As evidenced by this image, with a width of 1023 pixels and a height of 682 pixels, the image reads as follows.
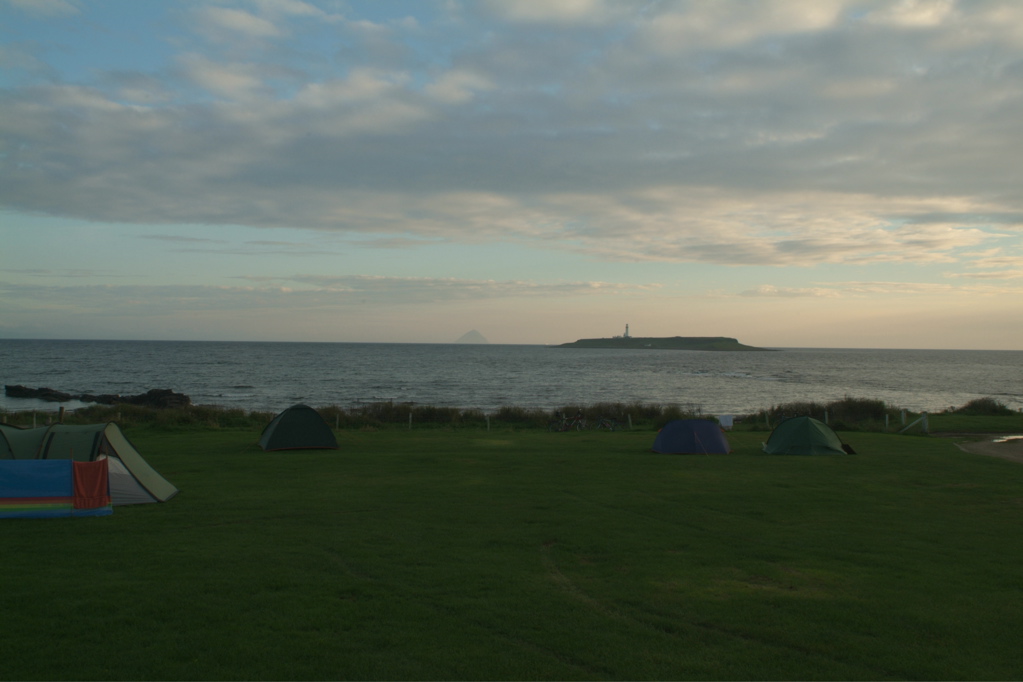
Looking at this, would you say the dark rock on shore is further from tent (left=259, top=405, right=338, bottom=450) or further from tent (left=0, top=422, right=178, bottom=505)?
tent (left=0, top=422, right=178, bottom=505)

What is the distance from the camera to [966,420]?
3791cm

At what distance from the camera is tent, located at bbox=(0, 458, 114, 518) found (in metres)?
13.3

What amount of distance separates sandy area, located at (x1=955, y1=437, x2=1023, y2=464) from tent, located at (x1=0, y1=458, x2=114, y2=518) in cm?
2618

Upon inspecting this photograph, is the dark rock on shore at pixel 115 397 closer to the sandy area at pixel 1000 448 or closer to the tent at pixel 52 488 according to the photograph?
the tent at pixel 52 488

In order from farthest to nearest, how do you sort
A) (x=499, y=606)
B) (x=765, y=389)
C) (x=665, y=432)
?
(x=765, y=389) < (x=665, y=432) < (x=499, y=606)

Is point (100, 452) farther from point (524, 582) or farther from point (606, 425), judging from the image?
point (606, 425)

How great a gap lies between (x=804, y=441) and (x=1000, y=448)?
8199mm

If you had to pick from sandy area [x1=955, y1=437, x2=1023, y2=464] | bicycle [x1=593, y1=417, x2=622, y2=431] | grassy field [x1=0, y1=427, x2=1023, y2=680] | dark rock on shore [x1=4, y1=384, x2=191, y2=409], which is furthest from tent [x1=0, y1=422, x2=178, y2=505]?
dark rock on shore [x1=4, y1=384, x2=191, y2=409]

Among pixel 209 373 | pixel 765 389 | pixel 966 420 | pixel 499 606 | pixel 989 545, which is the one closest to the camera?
pixel 499 606

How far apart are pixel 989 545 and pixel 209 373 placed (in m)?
102

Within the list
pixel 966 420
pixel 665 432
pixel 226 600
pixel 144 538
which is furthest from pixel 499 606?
pixel 966 420

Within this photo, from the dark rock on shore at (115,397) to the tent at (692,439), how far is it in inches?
1620

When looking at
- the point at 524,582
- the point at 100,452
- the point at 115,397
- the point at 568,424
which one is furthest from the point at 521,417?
the point at 115,397

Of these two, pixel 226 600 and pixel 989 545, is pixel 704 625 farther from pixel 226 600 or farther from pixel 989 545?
pixel 989 545
